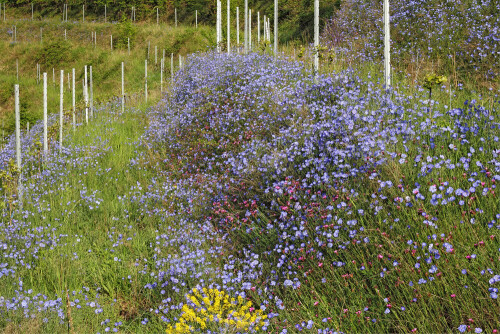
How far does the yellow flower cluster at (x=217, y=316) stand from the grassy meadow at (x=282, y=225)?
0.07 ft

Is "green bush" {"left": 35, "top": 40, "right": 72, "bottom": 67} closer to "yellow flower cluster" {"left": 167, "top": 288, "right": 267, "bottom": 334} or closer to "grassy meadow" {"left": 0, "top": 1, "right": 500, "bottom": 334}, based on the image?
"grassy meadow" {"left": 0, "top": 1, "right": 500, "bottom": 334}

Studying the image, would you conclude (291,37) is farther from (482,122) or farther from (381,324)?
(381,324)

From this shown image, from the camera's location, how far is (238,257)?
404 centimetres

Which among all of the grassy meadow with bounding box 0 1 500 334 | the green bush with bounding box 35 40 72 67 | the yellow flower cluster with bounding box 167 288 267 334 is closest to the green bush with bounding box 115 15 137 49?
the green bush with bounding box 35 40 72 67

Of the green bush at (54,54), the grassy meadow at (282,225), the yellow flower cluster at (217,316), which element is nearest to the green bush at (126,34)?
the green bush at (54,54)

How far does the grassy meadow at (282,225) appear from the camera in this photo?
268 cm

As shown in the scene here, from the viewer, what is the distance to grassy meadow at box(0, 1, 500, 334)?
8.80 feet

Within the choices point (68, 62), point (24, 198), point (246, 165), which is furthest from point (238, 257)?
point (68, 62)

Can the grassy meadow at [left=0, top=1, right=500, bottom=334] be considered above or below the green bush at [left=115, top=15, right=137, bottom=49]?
Answer: below

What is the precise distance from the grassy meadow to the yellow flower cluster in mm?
22

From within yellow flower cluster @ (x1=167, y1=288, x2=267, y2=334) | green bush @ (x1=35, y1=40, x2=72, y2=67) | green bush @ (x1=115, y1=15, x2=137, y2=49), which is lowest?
yellow flower cluster @ (x1=167, y1=288, x2=267, y2=334)

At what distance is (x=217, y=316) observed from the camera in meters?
2.84

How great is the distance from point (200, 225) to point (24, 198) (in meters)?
3.48

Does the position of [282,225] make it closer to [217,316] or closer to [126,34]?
[217,316]
